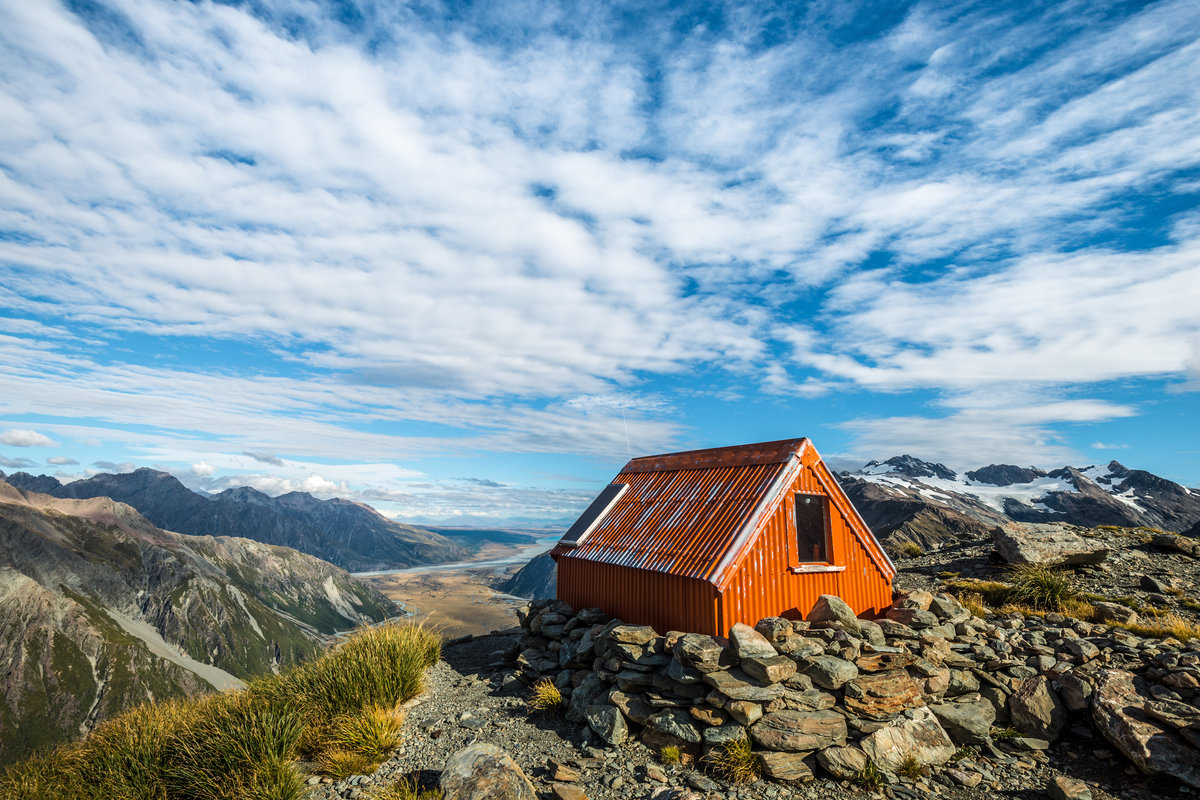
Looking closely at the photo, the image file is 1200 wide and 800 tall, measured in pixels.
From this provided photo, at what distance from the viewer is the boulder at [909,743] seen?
11.0 m

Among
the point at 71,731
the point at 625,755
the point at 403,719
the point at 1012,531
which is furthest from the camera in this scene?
the point at 71,731

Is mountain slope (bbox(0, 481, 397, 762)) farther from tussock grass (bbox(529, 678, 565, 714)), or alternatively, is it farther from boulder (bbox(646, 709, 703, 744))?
boulder (bbox(646, 709, 703, 744))

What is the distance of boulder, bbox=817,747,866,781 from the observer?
34.6 ft

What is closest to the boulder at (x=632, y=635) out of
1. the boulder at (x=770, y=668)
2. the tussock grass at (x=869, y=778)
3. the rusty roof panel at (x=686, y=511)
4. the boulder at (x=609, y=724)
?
the rusty roof panel at (x=686, y=511)

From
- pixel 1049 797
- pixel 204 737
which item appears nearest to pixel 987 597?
pixel 1049 797

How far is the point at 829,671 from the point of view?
11.8m

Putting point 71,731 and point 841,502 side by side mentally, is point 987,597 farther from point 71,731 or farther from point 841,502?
point 71,731

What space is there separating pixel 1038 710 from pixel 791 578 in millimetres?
5544

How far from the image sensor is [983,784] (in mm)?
10586

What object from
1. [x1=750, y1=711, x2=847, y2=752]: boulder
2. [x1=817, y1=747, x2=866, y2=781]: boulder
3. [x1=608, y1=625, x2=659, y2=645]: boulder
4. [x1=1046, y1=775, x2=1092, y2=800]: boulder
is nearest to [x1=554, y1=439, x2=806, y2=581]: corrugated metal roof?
[x1=608, y1=625, x2=659, y2=645]: boulder

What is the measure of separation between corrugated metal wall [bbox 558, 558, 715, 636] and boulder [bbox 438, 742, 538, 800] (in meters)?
5.58

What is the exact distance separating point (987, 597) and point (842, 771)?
13318 millimetres

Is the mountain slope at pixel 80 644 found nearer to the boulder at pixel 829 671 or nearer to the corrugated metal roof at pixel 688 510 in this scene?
the corrugated metal roof at pixel 688 510

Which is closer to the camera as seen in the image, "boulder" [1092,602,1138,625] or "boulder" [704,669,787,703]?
"boulder" [704,669,787,703]
